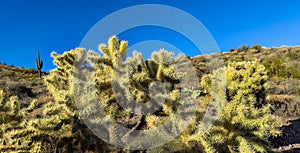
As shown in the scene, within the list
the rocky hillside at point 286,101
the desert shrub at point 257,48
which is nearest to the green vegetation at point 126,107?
the rocky hillside at point 286,101

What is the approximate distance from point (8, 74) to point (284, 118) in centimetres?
1963

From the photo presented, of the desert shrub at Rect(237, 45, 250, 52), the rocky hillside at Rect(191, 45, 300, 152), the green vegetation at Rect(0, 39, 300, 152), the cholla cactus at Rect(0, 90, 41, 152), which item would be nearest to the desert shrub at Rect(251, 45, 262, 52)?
the desert shrub at Rect(237, 45, 250, 52)

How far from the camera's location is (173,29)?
5.13 metres

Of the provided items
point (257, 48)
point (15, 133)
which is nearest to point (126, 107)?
point (15, 133)

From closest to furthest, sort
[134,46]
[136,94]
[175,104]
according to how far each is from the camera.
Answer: [175,104] < [136,94] < [134,46]

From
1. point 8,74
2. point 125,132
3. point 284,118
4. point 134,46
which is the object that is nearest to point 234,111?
point 125,132

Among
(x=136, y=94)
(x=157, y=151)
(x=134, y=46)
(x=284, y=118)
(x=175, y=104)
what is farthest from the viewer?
(x=284, y=118)

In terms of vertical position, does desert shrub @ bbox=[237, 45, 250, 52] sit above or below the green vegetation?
above

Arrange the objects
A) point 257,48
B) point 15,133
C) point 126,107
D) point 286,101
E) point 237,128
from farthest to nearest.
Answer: point 257,48, point 286,101, point 126,107, point 237,128, point 15,133

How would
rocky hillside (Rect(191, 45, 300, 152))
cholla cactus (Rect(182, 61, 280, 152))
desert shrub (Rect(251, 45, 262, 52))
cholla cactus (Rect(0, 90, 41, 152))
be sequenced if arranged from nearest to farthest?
cholla cactus (Rect(0, 90, 41, 152))
cholla cactus (Rect(182, 61, 280, 152))
rocky hillside (Rect(191, 45, 300, 152))
desert shrub (Rect(251, 45, 262, 52))

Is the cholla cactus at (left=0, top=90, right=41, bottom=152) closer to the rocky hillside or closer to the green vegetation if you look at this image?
the green vegetation

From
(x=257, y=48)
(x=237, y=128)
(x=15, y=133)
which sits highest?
(x=257, y=48)

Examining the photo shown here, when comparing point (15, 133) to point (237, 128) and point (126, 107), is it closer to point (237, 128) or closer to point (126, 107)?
point (126, 107)

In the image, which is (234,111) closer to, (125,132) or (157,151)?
(157,151)
